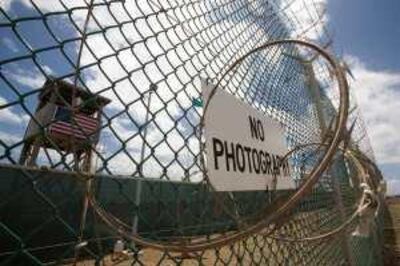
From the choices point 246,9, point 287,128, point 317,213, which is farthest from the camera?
point 317,213

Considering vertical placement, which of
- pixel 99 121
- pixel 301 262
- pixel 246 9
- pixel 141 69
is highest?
pixel 246 9

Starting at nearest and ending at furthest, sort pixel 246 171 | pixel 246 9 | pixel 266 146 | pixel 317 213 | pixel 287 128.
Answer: pixel 246 171 < pixel 266 146 < pixel 246 9 < pixel 287 128 < pixel 317 213

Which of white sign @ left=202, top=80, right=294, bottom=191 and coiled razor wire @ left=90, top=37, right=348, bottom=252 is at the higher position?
white sign @ left=202, top=80, right=294, bottom=191

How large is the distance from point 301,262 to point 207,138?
6.69 ft

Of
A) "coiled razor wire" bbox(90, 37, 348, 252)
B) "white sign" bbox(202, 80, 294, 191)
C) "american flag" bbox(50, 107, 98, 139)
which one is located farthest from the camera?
"white sign" bbox(202, 80, 294, 191)

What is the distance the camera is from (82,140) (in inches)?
39.1


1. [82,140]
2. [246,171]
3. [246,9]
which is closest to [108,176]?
[82,140]

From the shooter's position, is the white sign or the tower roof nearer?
the tower roof

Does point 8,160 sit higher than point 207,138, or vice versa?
point 207,138

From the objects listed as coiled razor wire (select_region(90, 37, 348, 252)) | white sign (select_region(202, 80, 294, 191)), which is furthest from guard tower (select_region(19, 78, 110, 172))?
white sign (select_region(202, 80, 294, 191))

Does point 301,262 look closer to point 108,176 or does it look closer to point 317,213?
point 317,213

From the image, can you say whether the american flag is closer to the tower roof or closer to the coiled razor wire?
the tower roof

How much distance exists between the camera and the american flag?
869 millimetres

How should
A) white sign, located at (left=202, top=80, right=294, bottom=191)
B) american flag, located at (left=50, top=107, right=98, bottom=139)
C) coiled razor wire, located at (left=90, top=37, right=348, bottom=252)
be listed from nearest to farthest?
coiled razor wire, located at (left=90, top=37, right=348, bottom=252), american flag, located at (left=50, top=107, right=98, bottom=139), white sign, located at (left=202, top=80, right=294, bottom=191)
